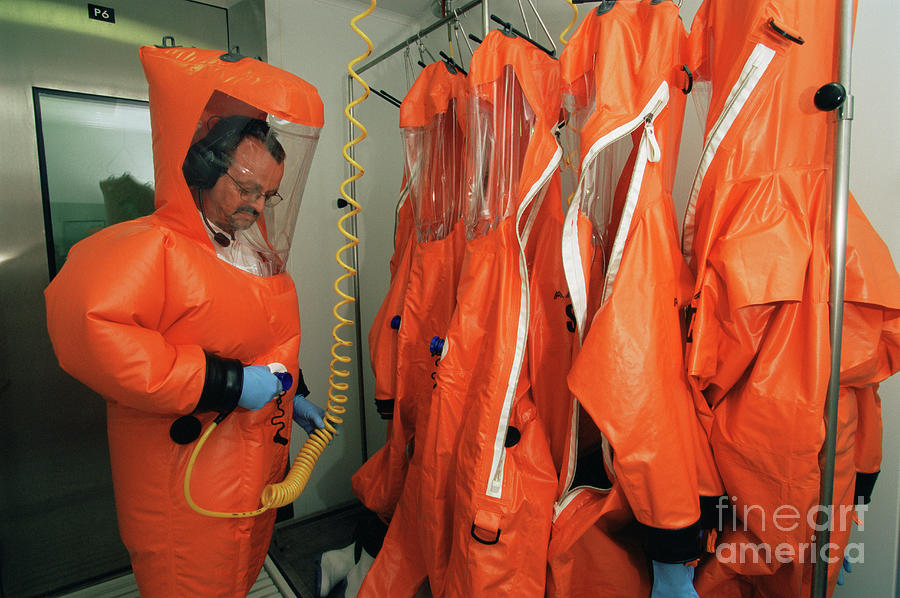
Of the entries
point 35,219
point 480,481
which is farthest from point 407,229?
point 35,219

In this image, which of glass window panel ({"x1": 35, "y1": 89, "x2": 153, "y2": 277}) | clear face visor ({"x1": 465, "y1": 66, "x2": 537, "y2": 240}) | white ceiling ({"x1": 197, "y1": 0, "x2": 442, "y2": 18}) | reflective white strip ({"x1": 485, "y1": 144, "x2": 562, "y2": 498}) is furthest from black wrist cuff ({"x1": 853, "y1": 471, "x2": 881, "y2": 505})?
glass window panel ({"x1": 35, "y1": 89, "x2": 153, "y2": 277})

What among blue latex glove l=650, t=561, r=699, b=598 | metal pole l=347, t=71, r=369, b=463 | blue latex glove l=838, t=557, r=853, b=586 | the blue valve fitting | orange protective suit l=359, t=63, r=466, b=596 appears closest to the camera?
blue latex glove l=650, t=561, r=699, b=598

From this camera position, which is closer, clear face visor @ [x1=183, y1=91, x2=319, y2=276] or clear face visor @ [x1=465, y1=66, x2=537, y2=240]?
clear face visor @ [x1=183, y1=91, x2=319, y2=276]

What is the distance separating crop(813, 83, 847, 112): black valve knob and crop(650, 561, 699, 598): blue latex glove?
2.99 ft

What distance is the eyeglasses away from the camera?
45.2 inches

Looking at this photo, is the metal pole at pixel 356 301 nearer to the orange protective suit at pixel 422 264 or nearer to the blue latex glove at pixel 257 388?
the orange protective suit at pixel 422 264

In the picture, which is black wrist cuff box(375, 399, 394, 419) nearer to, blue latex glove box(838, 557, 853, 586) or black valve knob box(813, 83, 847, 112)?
blue latex glove box(838, 557, 853, 586)

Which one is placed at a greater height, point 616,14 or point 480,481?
point 616,14

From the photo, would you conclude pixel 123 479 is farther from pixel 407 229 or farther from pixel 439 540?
pixel 407 229

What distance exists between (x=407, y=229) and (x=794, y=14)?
125 cm

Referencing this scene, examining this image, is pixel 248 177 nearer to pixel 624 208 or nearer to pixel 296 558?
pixel 624 208

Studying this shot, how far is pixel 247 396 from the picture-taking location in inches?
42.1

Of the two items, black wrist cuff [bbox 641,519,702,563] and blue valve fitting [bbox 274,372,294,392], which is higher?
blue valve fitting [bbox 274,372,294,392]

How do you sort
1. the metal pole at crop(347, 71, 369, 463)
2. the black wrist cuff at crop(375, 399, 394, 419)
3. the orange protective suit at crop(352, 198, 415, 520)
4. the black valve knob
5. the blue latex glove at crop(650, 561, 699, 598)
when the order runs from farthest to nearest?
the metal pole at crop(347, 71, 369, 463) < the black wrist cuff at crop(375, 399, 394, 419) < the orange protective suit at crop(352, 198, 415, 520) < the blue latex glove at crop(650, 561, 699, 598) < the black valve knob
